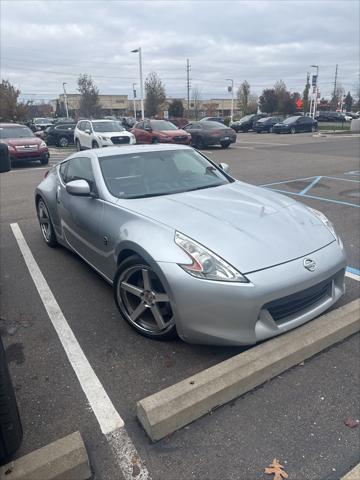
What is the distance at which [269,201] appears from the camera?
364 cm

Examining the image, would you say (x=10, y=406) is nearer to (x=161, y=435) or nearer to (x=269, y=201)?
(x=161, y=435)

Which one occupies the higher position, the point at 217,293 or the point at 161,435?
the point at 217,293

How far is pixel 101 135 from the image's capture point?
17.5 m

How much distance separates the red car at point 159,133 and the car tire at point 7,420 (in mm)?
17155

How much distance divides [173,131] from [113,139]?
3.11m

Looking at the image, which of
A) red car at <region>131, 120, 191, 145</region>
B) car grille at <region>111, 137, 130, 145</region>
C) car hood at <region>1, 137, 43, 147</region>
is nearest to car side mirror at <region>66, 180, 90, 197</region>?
car hood at <region>1, 137, 43, 147</region>

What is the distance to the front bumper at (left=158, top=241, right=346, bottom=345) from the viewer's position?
2.54 metres

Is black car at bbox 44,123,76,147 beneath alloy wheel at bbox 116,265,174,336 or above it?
above

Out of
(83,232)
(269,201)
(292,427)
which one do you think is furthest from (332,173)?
(292,427)

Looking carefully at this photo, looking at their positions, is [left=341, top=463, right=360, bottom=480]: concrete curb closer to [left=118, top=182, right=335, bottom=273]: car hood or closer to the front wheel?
[left=118, top=182, right=335, bottom=273]: car hood

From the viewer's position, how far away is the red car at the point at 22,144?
14195 millimetres

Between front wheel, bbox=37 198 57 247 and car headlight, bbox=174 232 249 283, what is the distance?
301 cm

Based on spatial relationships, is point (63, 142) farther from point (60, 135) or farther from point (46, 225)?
point (46, 225)

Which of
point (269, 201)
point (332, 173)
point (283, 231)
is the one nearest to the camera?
point (283, 231)
